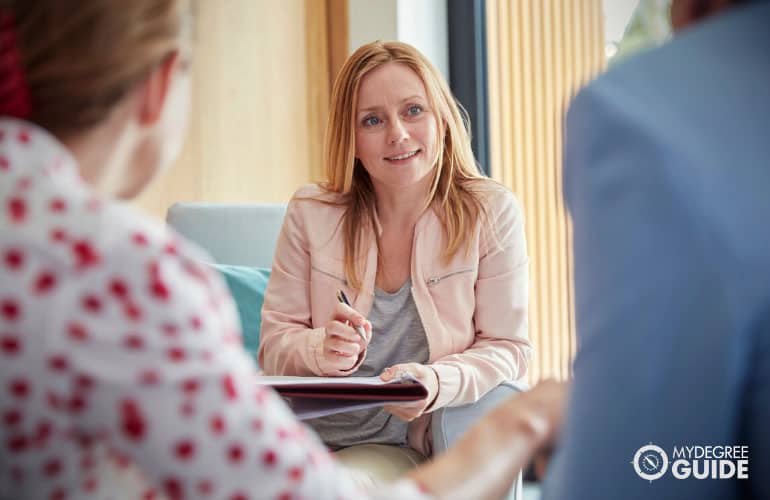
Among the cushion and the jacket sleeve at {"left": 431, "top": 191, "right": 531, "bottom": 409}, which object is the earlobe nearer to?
the jacket sleeve at {"left": 431, "top": 191, "right": 531, "bottom": 409}

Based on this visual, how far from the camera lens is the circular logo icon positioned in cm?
71

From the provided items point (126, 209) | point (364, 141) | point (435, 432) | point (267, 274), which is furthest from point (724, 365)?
point (267, 274)

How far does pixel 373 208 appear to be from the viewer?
211cm

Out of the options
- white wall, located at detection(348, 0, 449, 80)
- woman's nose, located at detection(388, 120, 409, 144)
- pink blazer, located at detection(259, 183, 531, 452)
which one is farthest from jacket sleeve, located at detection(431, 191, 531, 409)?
white wall, located at detection(348, 0, 449, 80)

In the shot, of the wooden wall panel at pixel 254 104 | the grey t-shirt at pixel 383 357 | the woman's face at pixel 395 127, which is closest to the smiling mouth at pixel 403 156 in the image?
the woman's face at pixel 395 127

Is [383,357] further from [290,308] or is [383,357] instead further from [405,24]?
[405,24]

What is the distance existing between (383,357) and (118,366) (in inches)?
55.5

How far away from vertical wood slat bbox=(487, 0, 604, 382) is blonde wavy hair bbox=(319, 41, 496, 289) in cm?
122

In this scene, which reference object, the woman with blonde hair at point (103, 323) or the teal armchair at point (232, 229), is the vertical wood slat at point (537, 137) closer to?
the teal armchair at point (232, 229)

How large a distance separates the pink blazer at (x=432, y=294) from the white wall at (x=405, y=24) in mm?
1315

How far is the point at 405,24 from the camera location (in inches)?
127

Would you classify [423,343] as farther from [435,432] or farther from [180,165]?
[180,165]

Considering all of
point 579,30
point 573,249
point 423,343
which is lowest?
point 423,343

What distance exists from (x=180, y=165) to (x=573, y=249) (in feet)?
8.38
